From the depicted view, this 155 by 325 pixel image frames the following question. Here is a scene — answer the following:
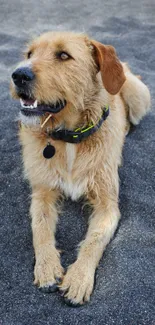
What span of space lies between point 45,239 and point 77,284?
442 mm

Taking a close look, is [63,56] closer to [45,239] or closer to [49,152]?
[49,152]

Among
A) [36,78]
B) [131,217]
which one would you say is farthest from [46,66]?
[131,217]

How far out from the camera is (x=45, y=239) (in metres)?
2.76

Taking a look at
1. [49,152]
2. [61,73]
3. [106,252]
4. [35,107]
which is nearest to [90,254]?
[106,252]

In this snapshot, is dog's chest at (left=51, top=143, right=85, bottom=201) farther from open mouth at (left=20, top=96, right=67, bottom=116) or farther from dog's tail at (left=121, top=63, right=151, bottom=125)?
dog's tail at (left=121, top=63, right=151, bottom=125)

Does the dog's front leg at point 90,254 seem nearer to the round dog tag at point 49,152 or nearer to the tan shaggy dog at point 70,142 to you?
the tan shaggy dog at point 70,142

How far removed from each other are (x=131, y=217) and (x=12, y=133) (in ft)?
5.77

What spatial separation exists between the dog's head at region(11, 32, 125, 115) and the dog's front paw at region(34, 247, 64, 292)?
3.20ft

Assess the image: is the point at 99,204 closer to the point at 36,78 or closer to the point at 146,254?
the point at 146,254

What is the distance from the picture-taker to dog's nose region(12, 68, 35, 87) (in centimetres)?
257

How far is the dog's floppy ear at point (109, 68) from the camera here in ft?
9.55

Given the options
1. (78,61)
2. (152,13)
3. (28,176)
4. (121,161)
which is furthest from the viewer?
(152,13)

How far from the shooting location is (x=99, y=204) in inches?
121

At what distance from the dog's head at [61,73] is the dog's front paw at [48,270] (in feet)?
3.20
